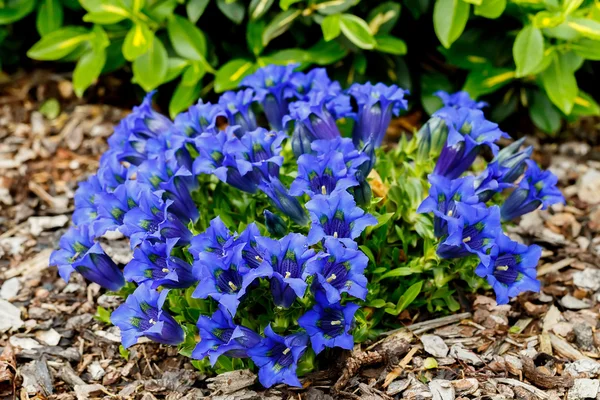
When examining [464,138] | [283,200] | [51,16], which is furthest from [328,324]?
[51,16]

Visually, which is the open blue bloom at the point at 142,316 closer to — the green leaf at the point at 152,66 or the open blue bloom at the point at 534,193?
the open blue bloom at the point at 534,193

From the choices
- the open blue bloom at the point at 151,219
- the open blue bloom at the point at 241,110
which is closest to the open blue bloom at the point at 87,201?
the open blue bloom at the point at 151,219

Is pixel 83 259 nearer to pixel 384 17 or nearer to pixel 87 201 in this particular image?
pixel 87 201

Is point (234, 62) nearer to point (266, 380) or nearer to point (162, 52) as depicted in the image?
point (162, 52)

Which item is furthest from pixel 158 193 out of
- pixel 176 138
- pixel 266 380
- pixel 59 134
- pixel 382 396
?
pixel 59 134

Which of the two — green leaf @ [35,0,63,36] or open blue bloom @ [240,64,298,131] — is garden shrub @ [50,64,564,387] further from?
green leaf @ [35,0,63,36]

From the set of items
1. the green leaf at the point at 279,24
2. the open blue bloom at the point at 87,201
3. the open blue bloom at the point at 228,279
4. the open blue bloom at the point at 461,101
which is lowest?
the open blue bloom at the point at 87,201
